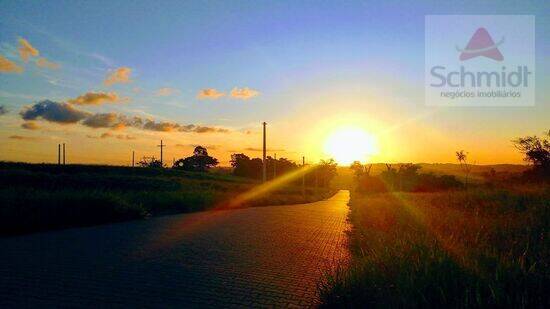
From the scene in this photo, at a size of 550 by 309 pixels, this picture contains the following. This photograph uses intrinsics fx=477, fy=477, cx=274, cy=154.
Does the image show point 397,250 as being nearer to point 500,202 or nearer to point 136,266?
point 136,266

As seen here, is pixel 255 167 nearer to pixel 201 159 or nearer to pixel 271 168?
pixel 271 168

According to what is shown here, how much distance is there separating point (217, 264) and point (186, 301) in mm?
2649

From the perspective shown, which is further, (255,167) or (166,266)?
(255,167)

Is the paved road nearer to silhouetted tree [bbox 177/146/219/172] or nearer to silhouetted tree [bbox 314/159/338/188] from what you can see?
silhouetted tree [bbox 314/159/338/188]

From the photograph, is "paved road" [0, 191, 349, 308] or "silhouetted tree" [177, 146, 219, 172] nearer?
"paved road" [0, 191, 349, 308]

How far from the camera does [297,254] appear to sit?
33.6 feet

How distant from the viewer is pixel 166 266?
855 centimetres

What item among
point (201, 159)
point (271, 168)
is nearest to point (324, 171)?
point (271, 168)

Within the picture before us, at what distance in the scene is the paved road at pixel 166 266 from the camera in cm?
634

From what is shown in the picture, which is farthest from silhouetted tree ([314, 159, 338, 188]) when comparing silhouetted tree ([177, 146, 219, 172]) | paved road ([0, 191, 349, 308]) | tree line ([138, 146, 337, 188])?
paved road ([0, 191, 349, 308])

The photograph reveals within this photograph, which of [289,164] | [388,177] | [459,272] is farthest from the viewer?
[289,164]

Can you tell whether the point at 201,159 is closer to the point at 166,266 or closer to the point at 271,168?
the point at 271,168

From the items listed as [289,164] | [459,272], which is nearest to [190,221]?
[459,272]

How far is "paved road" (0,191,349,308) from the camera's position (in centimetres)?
634
